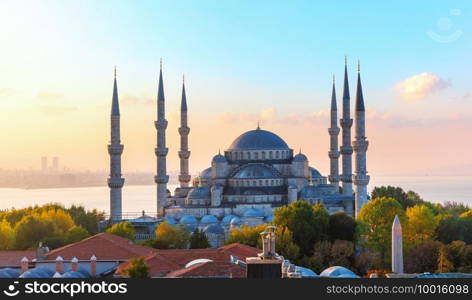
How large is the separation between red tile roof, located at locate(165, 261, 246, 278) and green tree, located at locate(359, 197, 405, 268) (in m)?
15.4

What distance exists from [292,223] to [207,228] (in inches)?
373

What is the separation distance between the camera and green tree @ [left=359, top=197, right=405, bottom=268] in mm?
45219

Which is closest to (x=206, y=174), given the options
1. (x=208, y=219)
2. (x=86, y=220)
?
(x=208, y=219)

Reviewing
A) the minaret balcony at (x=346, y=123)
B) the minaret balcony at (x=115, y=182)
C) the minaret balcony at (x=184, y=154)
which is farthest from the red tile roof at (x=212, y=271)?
the minaret balcony at (x=184, y=154)

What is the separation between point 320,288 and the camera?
66.2 feet

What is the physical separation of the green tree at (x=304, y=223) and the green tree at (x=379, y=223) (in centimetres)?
189

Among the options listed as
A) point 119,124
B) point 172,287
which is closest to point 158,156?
point 119,124

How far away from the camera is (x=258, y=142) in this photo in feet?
209

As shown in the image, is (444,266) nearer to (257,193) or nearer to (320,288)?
(320,288)

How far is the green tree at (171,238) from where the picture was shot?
47853 millimetres

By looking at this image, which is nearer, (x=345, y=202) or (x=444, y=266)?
(x=444, y=266)

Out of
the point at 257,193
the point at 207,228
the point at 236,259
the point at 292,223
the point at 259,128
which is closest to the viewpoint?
the point at 236,259

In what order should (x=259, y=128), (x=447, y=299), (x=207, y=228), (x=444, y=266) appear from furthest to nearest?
(x=259, y=128) < (x=207, y=228) < (x=444, y=266) < (x=447, y=299)

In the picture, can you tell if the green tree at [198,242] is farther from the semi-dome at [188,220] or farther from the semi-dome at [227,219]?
the semi-dome at [188,220]
